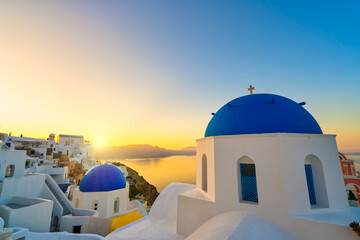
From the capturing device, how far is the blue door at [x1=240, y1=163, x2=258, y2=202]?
5406 mm

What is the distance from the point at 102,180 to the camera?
14.8 meters

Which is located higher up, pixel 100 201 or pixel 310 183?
pixel 310 183

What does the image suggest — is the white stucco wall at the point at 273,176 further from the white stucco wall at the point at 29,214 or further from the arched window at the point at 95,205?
the arched window at the point at 95,205

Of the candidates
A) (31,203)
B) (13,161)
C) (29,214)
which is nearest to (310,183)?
(29,214)

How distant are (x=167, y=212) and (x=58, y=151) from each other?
48132 millimetres

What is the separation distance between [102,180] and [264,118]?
48.3 feet

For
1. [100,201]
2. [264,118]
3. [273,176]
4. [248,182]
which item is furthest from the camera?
[100,201]

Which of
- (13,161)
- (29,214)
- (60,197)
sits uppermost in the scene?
(13,161)

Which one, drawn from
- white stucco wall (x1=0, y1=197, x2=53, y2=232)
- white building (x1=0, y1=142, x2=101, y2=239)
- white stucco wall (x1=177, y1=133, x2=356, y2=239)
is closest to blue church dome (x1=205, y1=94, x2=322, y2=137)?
white stucco wall (x1=177, y1=133, x2=356, y2=239)

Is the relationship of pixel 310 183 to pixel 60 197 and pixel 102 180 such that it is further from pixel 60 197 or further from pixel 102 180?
pixel 60 197

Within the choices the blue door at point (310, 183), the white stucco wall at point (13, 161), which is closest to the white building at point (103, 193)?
the white stucco wall at point (13, 161)

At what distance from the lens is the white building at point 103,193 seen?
14.1 m

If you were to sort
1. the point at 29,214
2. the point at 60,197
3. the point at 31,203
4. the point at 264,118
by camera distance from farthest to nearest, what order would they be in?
the point at 60,197 < the point at 31,203 < the point at 29,214 < the point at 264,118

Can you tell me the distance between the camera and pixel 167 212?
8703mm
